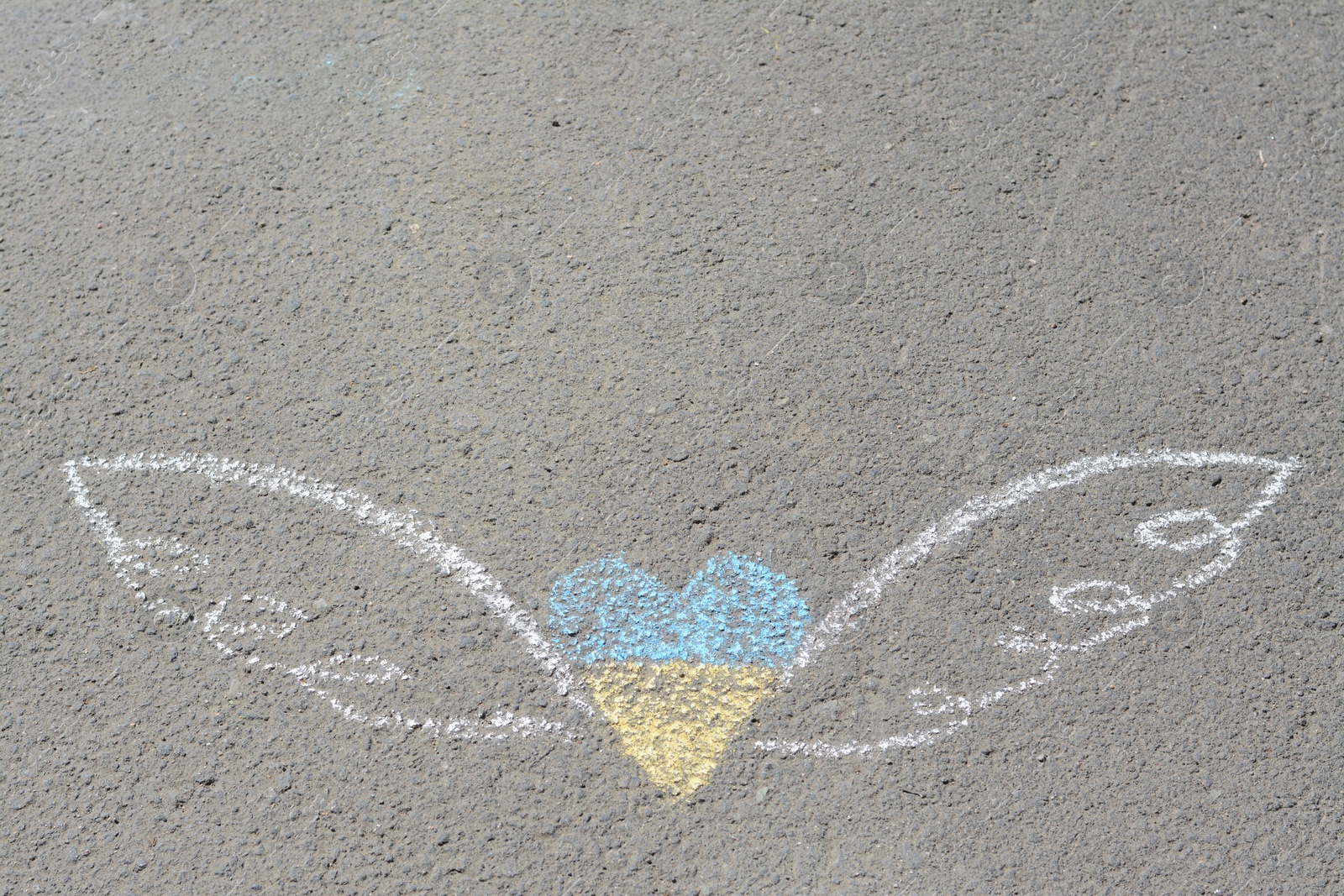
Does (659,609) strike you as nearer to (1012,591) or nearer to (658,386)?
(658,386)

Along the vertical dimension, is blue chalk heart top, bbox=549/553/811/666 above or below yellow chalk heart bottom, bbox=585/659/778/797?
above

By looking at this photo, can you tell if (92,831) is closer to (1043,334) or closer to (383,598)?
(383,598)

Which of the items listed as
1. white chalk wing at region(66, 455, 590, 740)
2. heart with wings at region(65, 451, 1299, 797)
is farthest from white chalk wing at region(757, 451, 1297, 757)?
white chalk wing at region(66, 455, 590, 740)

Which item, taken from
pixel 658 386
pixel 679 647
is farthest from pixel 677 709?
pixel 658 386

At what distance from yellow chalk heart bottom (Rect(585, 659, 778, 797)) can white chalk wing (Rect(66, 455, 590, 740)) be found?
0.09 meters

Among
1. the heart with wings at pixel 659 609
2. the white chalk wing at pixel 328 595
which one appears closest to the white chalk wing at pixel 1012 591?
the heart with wings at pixel 659 609

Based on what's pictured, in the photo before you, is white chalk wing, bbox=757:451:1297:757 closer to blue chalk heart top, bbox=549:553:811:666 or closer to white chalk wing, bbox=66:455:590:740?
blue chalk heart top, bbox=549:553:811:666

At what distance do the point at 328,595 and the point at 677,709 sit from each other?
2.85 feet

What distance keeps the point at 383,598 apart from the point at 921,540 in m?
1.30

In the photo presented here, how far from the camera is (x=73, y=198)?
10.2 ft

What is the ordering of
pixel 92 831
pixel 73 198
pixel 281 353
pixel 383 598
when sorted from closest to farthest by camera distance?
pixel 92 831 → pixel 383 598 → pixel 281 353 → pixel 73 198

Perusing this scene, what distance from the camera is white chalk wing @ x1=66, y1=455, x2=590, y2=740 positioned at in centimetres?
251

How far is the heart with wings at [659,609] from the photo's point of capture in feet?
8.21

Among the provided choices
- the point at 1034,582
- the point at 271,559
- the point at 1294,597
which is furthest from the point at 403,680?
the point at 1294,597
